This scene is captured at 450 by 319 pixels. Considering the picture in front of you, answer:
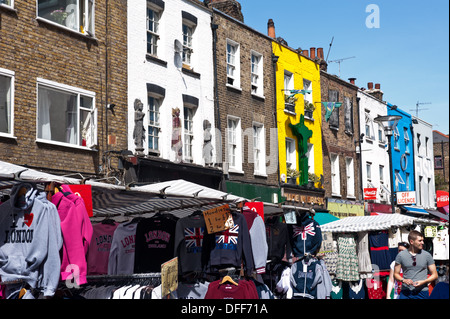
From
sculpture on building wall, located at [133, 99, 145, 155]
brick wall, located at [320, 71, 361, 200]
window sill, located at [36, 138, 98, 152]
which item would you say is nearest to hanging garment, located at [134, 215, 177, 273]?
window sill, located at [36, 138, 98, 152]

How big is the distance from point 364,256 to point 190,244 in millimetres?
7861

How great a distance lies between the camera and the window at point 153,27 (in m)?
21.4

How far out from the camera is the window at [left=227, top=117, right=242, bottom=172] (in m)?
24.9

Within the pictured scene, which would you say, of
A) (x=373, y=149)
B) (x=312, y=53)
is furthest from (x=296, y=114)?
(x=373, y=149)

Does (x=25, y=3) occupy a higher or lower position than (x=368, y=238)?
higher

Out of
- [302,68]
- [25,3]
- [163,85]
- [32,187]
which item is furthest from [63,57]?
[302,68]

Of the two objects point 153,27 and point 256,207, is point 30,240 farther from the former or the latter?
point 153,27

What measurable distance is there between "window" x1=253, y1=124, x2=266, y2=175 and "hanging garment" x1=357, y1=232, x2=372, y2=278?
9.90m

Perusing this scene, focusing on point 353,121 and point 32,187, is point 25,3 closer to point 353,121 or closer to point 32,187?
point 32,187

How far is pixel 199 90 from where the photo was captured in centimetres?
2330

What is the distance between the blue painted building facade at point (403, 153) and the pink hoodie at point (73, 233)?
Result: 33.5 metres

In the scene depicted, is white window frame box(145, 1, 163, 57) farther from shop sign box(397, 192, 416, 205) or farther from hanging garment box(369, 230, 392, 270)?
shop sign box(397, 192, 416, 205)

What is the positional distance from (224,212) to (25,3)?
9.63 m

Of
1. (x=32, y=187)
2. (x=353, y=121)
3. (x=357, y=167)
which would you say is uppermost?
(x=353, y=121)
